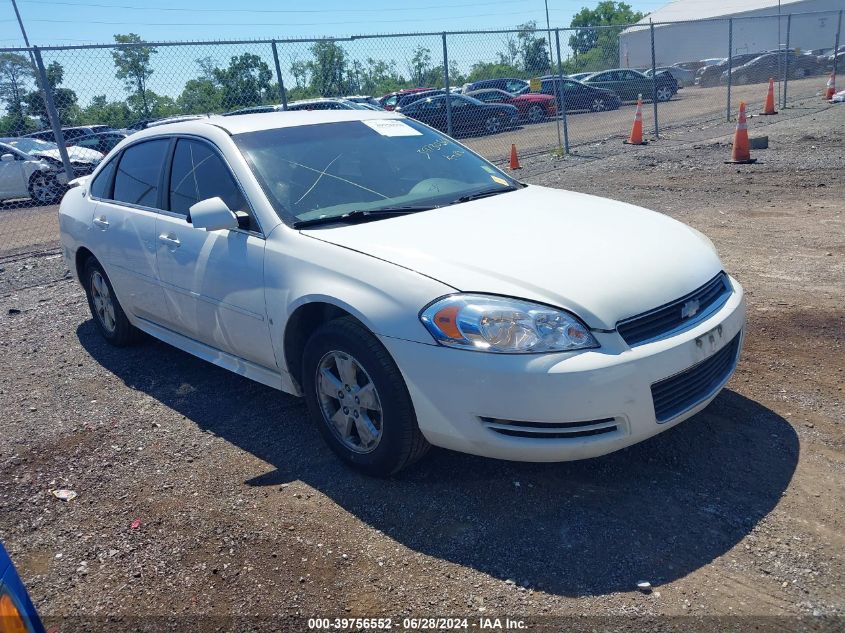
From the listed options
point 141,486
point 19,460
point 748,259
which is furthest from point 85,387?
point 748,259

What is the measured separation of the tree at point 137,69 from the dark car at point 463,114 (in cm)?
640

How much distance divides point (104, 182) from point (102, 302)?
90cm

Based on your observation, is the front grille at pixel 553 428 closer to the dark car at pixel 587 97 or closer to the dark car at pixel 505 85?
the dark car at pixel 587 97

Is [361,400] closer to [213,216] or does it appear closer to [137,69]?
[213,216]

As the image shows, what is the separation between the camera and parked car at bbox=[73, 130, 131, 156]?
1333 cm

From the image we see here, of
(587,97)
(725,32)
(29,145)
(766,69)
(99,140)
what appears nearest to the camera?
(29,145)

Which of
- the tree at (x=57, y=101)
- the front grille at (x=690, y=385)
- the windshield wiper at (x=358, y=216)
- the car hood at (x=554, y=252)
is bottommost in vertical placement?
the front grille at (x=690, y=385)

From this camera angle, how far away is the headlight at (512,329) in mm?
2961

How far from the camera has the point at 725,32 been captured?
4759cm

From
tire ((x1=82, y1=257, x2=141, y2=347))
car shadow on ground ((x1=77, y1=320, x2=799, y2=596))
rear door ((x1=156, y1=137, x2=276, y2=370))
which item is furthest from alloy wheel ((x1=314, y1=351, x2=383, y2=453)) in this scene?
tire ((x1=82, y1=257, x2=141, y2=347))

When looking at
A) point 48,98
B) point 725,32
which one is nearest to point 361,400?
point 48,98

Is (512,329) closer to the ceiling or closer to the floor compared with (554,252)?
closer to the floor

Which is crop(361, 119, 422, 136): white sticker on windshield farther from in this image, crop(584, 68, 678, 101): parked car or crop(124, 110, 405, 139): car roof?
crop(584, 68, 678, 101): parked car

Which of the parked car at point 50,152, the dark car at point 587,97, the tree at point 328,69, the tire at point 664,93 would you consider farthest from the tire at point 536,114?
the parked car at point 50,152
